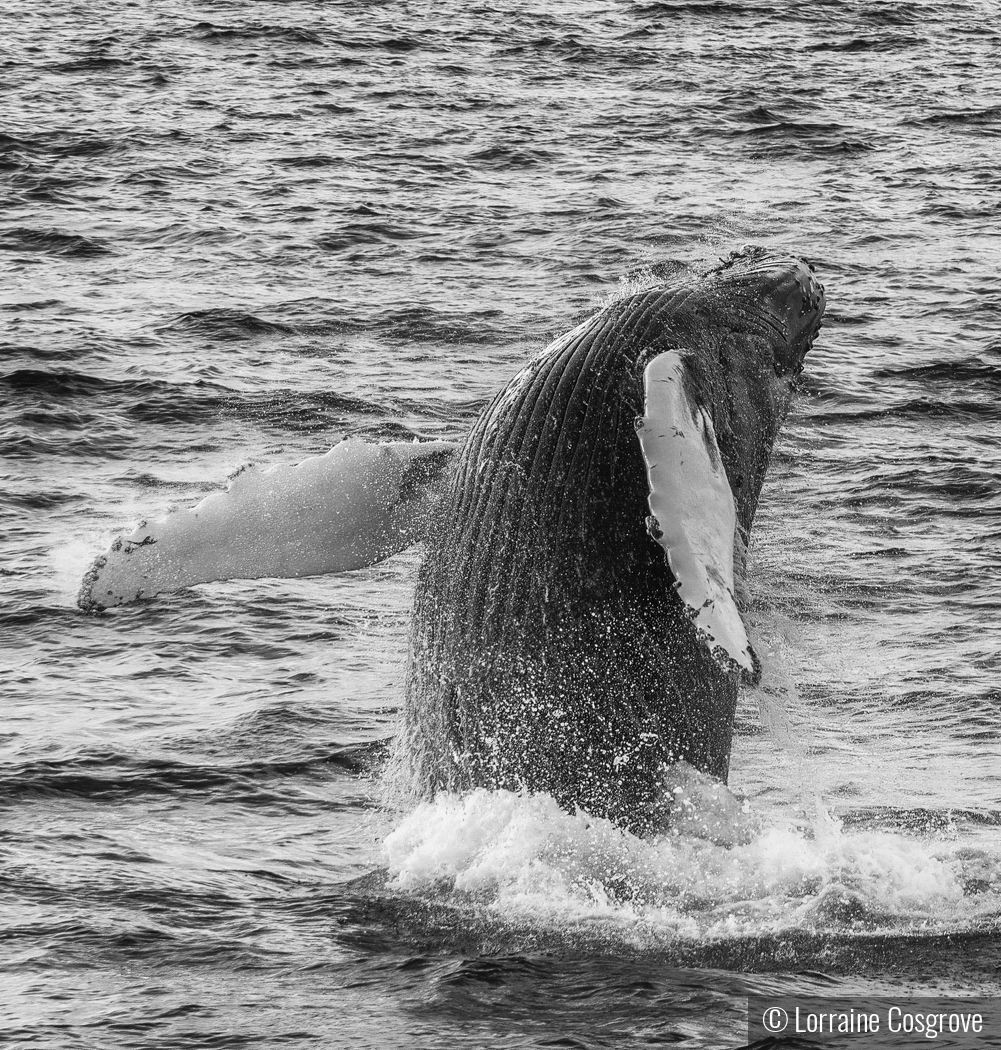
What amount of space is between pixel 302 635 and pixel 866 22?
32321 millimetres

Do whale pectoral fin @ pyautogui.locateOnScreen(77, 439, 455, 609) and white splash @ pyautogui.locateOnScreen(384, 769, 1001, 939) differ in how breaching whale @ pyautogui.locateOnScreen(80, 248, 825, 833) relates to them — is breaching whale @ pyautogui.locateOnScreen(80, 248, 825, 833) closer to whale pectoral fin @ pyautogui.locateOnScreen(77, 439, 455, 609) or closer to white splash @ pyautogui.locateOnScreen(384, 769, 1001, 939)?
whale pectoral fin @ pyautogui.locateOnScreen(77, 439, 455, 609)

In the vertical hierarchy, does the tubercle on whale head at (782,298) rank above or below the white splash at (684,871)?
above

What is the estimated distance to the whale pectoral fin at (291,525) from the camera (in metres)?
9.70

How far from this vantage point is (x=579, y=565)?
29.2 ft

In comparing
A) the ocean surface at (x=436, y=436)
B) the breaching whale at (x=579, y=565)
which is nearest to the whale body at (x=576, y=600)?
the breaching whale at (x=579, y=565)

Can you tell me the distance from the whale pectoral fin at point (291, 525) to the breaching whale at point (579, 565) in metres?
0.03

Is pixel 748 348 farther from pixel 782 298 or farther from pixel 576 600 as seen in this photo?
pixel 576 600

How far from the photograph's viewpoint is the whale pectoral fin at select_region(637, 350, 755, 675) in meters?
7.65

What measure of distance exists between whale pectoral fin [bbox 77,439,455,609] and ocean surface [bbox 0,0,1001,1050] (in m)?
1.31

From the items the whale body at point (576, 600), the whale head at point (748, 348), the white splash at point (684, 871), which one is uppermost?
the whale head at point (748, 348)

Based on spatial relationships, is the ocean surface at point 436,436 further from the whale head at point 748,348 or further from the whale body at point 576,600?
the whale head at point 748,348

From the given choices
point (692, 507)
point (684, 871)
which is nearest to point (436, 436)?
point (684, 871)

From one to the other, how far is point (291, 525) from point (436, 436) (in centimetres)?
861

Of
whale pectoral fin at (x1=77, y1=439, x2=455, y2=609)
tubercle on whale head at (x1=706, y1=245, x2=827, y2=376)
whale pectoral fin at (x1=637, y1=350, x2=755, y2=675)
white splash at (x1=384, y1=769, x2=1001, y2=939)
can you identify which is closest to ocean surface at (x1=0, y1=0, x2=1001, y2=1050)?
white splash at (x1=384, y1=769, x2=1001, y2=939)
